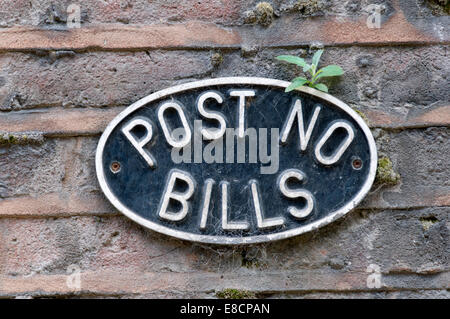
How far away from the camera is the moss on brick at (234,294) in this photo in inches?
68.9

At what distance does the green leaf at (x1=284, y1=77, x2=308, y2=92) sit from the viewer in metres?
1.71

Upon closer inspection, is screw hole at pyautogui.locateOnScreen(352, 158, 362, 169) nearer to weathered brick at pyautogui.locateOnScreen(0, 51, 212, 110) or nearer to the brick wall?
the brick wall

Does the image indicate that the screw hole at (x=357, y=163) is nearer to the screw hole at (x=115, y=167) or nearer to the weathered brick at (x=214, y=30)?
the weathered brick at (x=214, y=30)

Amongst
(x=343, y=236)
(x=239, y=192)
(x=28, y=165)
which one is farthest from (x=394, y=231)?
(x=28, y=165)

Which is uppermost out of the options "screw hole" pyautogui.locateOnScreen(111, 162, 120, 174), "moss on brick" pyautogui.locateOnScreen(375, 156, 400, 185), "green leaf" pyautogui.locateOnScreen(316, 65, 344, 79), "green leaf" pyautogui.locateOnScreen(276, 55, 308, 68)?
"green leaf" pyautogui.locateOnScreen(276, 55, 308, 68)

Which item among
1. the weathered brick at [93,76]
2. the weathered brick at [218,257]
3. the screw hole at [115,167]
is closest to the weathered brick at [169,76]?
the weathered brick at [93,76]

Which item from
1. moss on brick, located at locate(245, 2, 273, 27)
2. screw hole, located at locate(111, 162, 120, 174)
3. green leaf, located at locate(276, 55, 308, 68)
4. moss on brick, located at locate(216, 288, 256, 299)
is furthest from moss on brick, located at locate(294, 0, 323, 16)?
moss on brick, located at locate(216, 288, 256, 299)

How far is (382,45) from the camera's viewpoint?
1.82 meters

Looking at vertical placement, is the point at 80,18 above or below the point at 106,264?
above

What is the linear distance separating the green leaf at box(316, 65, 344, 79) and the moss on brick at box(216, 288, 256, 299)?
2.67ft

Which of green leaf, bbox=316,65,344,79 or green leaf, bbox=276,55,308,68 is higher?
green leaf, bbox=276,55,308,68

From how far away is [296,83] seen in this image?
1.72m

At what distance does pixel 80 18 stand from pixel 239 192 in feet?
2.89

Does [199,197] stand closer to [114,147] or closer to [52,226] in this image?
[114,147]
